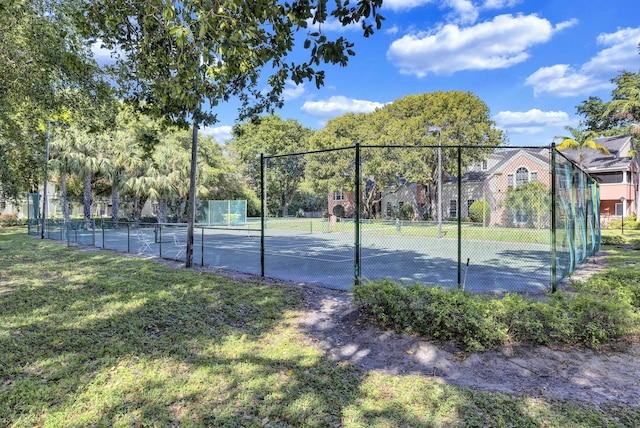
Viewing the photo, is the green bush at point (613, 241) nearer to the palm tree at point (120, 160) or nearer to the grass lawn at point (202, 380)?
the grass lawn at point (202, 380)

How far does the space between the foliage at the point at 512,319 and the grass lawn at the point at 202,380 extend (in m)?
0.91

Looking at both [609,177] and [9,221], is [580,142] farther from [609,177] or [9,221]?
[9,221]

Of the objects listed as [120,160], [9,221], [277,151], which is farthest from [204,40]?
[277,151]

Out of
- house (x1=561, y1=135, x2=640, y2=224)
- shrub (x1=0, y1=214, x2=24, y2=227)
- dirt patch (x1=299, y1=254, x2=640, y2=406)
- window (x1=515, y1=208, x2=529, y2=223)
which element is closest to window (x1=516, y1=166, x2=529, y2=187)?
house (x1=561, y1=135, x2=640, y2=224)

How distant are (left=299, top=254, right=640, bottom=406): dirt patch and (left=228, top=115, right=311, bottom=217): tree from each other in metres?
37.3

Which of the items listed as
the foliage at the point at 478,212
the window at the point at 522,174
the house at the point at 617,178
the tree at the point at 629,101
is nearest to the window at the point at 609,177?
the house at the point at 617,178

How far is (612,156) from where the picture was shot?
29.8 meters

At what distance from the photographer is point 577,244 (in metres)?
8.66

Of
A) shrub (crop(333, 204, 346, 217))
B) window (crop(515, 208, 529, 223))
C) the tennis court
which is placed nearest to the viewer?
the tennis court

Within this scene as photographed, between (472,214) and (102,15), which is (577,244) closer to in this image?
(472,214)

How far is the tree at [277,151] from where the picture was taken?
4159 centimetres

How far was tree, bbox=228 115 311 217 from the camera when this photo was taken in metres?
41.6

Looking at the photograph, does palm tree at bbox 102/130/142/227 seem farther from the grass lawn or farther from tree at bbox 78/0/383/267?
the grass lawn

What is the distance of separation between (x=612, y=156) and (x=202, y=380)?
1431 inches
